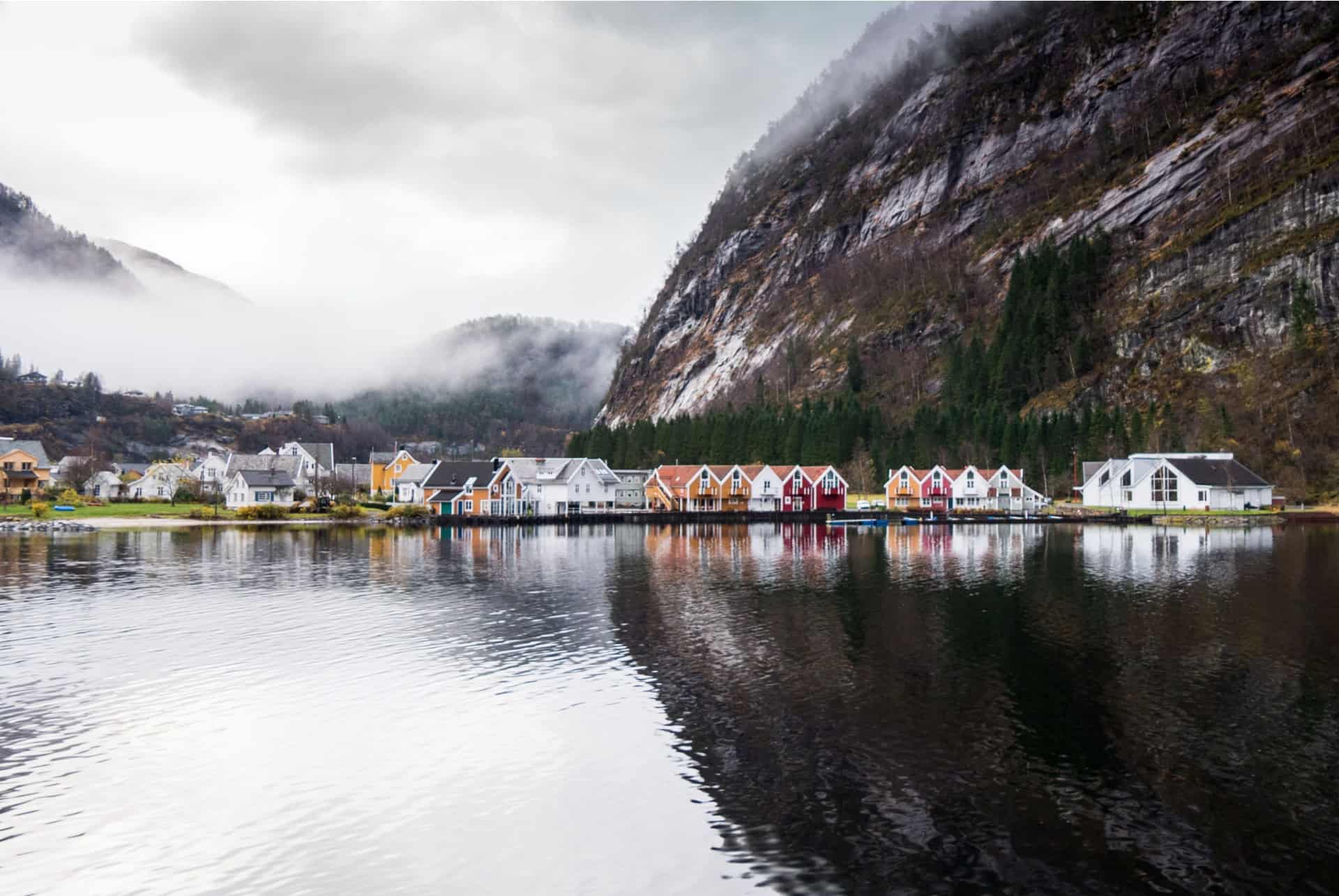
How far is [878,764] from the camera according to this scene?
19.2 meters

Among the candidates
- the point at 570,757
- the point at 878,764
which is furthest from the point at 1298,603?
the point at 570,757

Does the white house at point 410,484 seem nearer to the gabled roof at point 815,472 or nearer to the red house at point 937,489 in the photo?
the gabled roof at point 815,472

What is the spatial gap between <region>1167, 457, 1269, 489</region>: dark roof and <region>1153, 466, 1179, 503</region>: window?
4.75ft

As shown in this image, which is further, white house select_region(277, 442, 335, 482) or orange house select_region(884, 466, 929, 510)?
white house select_region(277, 442, 335, 482)

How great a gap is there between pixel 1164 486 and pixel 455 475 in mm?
89472

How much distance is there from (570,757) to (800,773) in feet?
17.1

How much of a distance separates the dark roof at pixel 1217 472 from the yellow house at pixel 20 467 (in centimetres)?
15137

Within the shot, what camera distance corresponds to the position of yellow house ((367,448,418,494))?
134 meters

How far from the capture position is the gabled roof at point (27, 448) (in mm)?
126875

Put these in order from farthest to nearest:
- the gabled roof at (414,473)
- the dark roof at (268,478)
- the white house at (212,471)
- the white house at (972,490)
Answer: the white house at (212,471)
the gabled roof at (414,473)
the white house at (972,490)
the dark roof at (268,478)

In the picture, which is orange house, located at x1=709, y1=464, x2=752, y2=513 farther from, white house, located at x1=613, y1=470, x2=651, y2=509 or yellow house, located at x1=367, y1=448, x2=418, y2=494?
yellow house, located at x1=367, y1=448, x2=418, y2=494

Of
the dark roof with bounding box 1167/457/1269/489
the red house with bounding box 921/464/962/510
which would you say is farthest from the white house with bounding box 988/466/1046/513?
the dark roof with bounding box 1167/457/1269/489

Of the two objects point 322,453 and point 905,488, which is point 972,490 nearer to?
point 905,488

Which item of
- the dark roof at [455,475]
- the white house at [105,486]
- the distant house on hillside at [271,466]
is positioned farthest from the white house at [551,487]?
the white house at [105,486]
